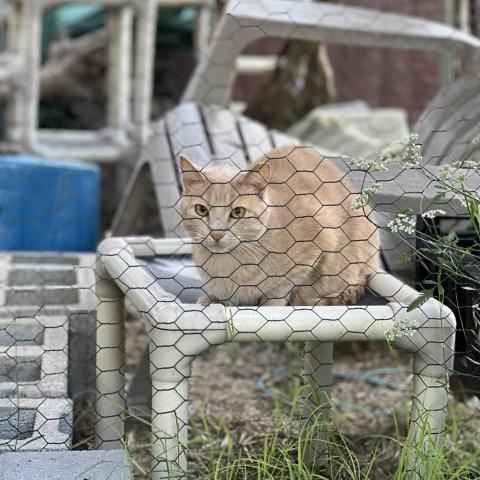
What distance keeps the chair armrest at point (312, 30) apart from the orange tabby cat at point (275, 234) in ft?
3.23

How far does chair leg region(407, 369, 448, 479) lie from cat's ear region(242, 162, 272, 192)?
0.54 meters

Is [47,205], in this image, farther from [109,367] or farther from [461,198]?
[461,198]

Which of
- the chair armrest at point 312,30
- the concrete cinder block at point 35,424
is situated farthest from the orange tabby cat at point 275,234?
the chair armrest at point 312,30

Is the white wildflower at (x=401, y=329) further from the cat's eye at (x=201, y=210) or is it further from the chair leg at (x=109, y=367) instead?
the chair leg at (x=109, y=367)

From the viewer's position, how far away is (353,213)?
87.3 inches

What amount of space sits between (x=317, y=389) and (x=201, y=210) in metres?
0.53

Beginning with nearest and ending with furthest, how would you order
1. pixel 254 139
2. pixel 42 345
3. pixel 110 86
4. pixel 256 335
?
pixel 256 335
pixel 42 345
pixel 254 139
pixel 110 86

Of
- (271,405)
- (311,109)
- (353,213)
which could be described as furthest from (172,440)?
Answer: (311,109)

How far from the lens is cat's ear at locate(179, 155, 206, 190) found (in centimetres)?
205

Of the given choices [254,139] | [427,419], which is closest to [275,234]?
[427,419]

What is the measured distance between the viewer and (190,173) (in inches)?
81.4

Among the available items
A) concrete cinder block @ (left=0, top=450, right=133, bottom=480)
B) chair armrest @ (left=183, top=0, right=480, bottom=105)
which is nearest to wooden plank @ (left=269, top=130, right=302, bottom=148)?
chair armrest @ (left=183, top=0, right=480, bottom=105)

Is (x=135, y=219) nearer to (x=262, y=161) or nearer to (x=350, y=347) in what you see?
(x=350, y=347)

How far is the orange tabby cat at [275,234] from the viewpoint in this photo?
2031mm
